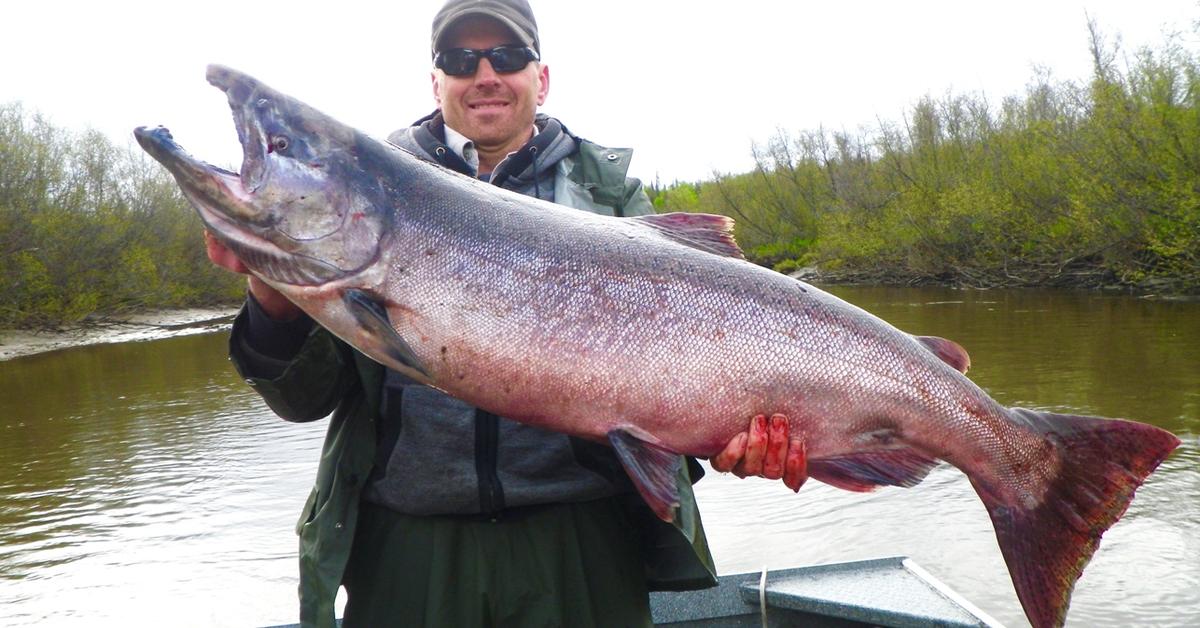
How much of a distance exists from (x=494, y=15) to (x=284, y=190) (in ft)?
3.33

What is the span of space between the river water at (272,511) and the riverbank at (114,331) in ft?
44.7

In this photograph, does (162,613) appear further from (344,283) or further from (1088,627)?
(1088,627)

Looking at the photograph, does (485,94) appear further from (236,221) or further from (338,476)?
(338,476)

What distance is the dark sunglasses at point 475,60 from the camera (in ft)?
9.91

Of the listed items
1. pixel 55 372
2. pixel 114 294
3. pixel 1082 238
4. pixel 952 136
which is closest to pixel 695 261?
pixel 55 372

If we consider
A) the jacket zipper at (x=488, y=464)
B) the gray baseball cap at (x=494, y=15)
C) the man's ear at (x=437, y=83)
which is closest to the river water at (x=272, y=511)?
the jacket zipper at (x=488, y=464)

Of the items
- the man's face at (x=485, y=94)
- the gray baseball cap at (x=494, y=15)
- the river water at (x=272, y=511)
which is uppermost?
the gray baseball cap at (x=494, y=15)

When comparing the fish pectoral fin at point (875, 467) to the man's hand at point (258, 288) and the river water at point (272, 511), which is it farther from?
the river water at point (272, 511)

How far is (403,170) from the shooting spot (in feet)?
8.57

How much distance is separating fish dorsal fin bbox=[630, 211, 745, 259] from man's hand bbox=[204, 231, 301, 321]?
113 centimetres

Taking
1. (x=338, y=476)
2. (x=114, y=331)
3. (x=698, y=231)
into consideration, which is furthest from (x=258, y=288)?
(x=114, y=331)

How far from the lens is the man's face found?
3.02 m

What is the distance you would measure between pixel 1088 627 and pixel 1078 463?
433cm

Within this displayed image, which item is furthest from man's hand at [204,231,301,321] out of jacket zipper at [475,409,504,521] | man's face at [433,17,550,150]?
man's face at [433,17,550,150]
